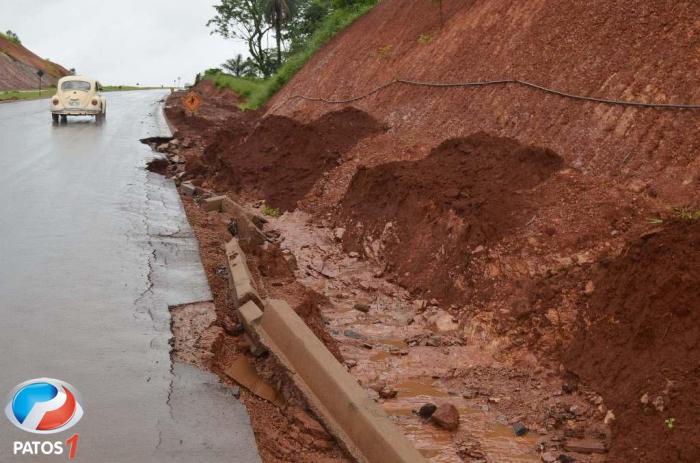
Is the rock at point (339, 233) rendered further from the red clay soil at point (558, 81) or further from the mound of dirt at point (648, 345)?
the mound of dirt at point (648, 345)

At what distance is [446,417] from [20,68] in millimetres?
71927

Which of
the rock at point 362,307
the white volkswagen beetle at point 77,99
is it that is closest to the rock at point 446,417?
the rock at point 362,307

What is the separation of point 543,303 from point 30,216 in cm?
745

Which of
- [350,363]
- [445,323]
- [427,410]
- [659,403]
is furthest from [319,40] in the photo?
[659,403]

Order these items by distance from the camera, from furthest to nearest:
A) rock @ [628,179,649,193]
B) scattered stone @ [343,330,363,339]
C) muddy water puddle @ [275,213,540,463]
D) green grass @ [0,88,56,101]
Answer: green grass @ [0,88,56,101], rock @ [628,179,649,193], scattered stone @ [343,330,363,339], muddy water puddle @ [275,213,540,463]

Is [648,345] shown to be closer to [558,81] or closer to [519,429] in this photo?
[519,429]

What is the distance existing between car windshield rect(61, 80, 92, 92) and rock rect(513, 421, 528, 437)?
25355 millimetres

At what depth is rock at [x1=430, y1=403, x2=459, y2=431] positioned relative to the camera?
5668 millimetres

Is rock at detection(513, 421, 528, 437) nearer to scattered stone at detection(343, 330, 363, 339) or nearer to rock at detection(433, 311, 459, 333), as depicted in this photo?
rock at detection(433, 311, 459, 333)

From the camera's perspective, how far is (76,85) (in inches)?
1069

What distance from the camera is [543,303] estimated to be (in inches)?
280

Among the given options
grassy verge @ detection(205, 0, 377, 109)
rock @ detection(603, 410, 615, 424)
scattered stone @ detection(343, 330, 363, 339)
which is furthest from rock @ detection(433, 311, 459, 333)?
grassy verge @ detection(205, 0, 377, 109)

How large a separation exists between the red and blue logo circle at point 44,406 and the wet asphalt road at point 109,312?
0.07 metres

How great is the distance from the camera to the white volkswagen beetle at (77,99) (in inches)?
1017
